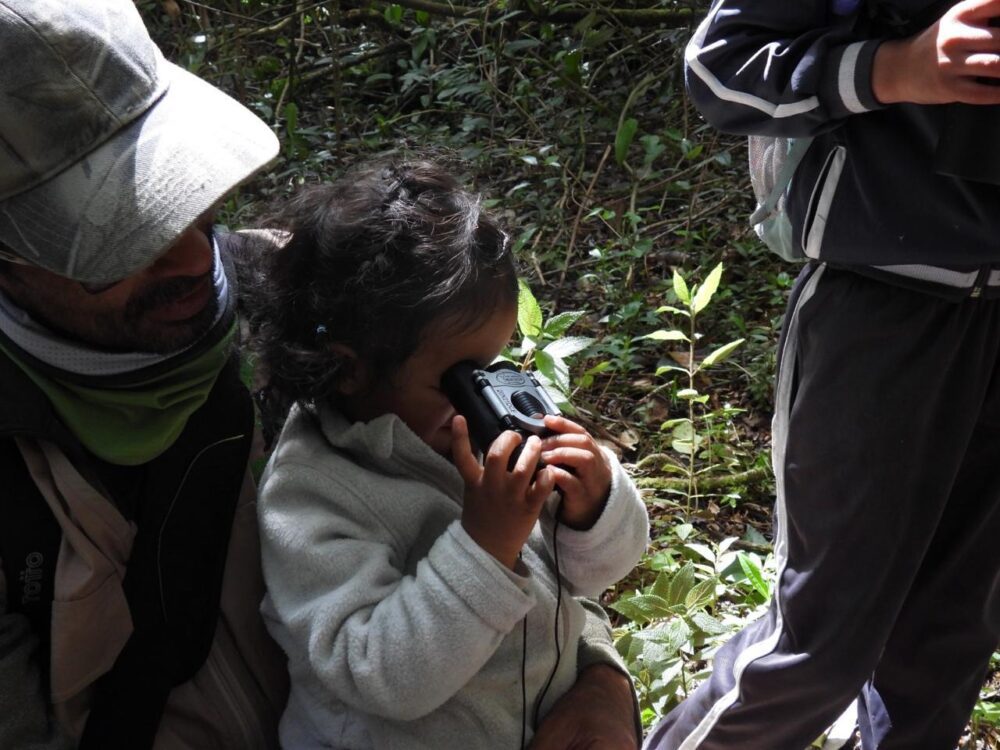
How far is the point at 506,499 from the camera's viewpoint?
139cm

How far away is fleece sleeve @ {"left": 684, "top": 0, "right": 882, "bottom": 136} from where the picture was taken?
1642 millimetres

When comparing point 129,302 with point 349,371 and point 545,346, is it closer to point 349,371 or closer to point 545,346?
point 349,371

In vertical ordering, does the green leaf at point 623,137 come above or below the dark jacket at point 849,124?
below

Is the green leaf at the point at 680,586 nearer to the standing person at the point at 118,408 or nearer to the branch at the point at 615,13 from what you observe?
the standing person at the point at 118,408

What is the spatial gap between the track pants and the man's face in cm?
99

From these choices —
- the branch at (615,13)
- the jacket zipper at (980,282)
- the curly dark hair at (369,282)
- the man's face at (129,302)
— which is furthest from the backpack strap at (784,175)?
the branch at (615,13)

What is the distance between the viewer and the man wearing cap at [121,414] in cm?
137

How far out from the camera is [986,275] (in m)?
1.71

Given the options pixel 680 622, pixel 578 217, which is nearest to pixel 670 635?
pixel 680 622

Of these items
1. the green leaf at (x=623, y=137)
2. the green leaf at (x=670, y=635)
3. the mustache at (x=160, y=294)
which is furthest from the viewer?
the green leaf at (x=623, y=137)

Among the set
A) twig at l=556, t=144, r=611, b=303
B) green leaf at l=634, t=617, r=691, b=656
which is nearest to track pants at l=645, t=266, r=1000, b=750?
green leaf at l=634, t=617, r=691, b=656

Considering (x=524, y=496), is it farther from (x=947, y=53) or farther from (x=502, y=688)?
(x=947, y=53)

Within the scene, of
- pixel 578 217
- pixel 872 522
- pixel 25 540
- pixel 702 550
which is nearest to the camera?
pixel 25 540

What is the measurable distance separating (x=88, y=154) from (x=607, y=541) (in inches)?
33.3
